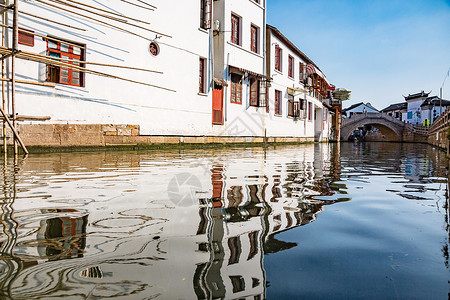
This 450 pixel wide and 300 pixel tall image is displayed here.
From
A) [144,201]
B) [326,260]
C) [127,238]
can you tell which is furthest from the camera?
[144,201]

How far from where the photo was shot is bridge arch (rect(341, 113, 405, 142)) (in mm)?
45688

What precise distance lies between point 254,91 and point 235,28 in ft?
10.9

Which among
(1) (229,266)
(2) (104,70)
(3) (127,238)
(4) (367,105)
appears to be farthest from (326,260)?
(4) (367,105)

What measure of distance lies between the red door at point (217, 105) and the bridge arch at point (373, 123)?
34125 mm

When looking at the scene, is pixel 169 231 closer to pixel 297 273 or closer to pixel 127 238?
pixel 127 238

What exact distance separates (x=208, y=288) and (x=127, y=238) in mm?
667

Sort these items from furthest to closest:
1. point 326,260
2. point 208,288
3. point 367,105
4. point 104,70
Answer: point 367,105 → point 104,70 → point 326,260 → point 208,288

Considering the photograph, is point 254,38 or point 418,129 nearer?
point 254,38

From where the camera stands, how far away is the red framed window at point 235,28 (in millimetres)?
16230

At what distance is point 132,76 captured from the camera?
11.1 metres

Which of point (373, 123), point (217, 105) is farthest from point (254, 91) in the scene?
point (373, 123)

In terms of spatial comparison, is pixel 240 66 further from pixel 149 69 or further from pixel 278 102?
pixel 149 69

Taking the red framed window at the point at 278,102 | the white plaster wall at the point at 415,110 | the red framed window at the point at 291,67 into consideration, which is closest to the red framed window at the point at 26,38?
the red framed window at the point at 278,102

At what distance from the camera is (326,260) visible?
54.2 inches
